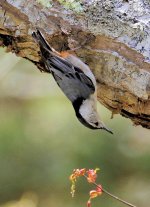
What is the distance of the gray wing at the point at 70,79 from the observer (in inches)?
129

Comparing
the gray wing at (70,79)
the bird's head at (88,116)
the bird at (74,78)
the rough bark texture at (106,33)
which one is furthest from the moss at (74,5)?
the bird's head at (88,116)

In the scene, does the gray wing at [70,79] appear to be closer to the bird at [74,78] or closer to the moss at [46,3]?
the bird at [74,78]

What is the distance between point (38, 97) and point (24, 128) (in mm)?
248

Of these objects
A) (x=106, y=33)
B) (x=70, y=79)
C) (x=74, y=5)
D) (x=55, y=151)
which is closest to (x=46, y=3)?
(x=74, y=5)

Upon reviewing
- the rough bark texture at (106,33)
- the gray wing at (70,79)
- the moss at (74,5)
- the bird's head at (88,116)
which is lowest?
the bird's head at (88,116)

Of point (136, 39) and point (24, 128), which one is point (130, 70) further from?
point (24, 128)

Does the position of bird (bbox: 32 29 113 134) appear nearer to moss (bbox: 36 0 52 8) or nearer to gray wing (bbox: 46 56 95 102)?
gray wing (bbox: 46 56 95 102)

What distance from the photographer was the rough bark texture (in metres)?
2.96

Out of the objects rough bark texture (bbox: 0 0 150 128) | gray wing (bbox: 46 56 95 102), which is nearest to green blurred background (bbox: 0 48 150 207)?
gray wing (bbox: 46 56 95 102)

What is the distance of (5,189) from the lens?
15.4ft

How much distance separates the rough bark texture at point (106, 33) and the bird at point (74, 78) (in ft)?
0.19

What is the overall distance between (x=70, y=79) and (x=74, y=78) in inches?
1.3

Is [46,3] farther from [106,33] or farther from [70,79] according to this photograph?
[70,79]

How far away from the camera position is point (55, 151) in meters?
4.77
